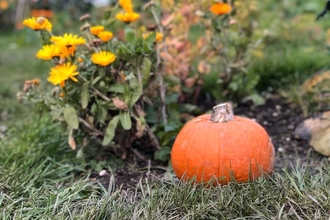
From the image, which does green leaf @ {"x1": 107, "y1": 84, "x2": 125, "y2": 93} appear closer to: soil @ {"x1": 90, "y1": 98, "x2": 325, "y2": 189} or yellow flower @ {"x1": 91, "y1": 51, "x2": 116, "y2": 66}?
yellow flower @ {"x1": 91, "y1": 51, "x2": 116, "y2": 66}

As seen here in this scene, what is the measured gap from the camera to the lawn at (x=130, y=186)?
183 cm

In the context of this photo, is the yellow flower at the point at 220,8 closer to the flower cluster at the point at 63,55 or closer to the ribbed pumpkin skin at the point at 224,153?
the flower cluster at the point at 63,55

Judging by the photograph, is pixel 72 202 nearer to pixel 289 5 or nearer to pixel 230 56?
pixel 230 56

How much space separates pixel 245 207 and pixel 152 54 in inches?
46.6

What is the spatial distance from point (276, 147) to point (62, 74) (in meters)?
1.35

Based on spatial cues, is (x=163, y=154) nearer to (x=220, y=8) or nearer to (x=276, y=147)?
(x=276, y=147)

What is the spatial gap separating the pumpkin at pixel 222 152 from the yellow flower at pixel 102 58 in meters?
0.52

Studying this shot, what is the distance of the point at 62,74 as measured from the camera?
2.21m

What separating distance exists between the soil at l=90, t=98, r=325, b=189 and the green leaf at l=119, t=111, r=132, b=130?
10.1 inches

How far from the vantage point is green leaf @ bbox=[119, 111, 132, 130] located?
7.62ft

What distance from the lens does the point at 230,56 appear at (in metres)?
3.93

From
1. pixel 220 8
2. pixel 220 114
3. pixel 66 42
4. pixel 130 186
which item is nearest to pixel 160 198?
pixel 130 186

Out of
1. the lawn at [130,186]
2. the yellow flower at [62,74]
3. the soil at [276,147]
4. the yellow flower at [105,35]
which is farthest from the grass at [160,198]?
the yellow flower at [105,35]

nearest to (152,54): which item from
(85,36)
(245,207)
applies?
(85,36)
